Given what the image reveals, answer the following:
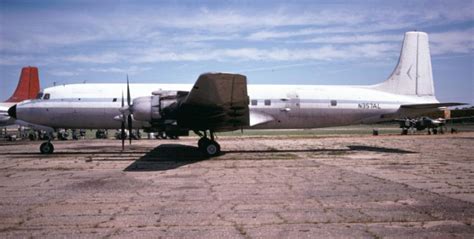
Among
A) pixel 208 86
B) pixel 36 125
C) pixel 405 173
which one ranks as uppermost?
pixel 208 86

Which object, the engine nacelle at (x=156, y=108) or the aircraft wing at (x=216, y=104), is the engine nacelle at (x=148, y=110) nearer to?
the engine nacelle at (x=156, y=108)

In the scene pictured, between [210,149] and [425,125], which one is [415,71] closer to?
[210,149]

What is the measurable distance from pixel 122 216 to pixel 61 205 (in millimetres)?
1570

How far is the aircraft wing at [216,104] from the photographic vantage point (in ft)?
40.8

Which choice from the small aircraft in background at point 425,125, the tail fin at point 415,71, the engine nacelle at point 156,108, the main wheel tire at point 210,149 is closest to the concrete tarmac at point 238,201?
the engine nacelle at point 156,108

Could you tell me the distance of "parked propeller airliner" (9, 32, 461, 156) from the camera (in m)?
15.0

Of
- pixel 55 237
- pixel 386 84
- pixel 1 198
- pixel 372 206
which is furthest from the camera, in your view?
pixel 386 84

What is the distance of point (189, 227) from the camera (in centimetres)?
550

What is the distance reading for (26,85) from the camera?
40.4 metres

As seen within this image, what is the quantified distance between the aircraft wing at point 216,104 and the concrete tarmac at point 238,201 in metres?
2.56

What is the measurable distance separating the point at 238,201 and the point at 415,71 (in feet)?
51.3

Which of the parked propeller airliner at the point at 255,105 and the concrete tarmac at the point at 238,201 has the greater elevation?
the parked propeller airliner at the point at 255,105

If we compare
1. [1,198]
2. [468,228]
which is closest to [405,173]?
[468,228]

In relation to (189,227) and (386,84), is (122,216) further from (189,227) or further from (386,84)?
(386,84)
